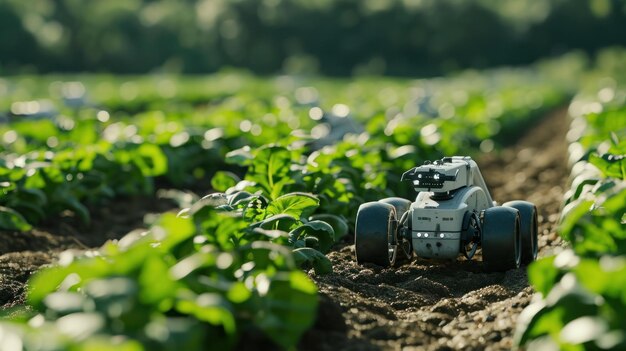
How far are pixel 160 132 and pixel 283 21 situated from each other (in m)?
70.3

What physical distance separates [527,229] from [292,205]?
1.45 m

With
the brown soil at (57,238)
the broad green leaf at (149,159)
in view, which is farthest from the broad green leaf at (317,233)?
the broad green leaf at (149,159)

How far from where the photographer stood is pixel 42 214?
25.9 feet

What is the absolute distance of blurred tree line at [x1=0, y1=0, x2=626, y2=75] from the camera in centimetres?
6819

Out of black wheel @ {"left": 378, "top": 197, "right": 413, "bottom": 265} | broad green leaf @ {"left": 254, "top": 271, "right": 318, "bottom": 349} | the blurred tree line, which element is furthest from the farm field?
the blurred tree line

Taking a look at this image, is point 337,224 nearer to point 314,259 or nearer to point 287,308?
point 314,259

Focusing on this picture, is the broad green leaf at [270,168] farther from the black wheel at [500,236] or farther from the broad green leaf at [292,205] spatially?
the black wheel at [500,236]

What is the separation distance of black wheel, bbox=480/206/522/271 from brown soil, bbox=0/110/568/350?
0.11 meters

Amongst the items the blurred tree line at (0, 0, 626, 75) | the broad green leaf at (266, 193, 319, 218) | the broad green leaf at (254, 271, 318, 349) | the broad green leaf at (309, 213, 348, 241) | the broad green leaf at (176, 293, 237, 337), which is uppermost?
the broad green leaf at (176, 293, 237, 337)

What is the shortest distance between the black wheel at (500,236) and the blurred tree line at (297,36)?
56.7 m

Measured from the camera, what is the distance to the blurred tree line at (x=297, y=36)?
2685 inches

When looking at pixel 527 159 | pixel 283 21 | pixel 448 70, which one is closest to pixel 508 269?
pixel 527 159

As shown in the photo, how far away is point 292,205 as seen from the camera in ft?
18.2

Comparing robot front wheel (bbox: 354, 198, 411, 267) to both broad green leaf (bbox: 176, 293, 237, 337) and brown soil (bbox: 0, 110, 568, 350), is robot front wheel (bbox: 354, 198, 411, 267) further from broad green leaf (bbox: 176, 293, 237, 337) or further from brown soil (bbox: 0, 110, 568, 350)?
broad green leaf (bbox: 176, 293, 237, 337)
